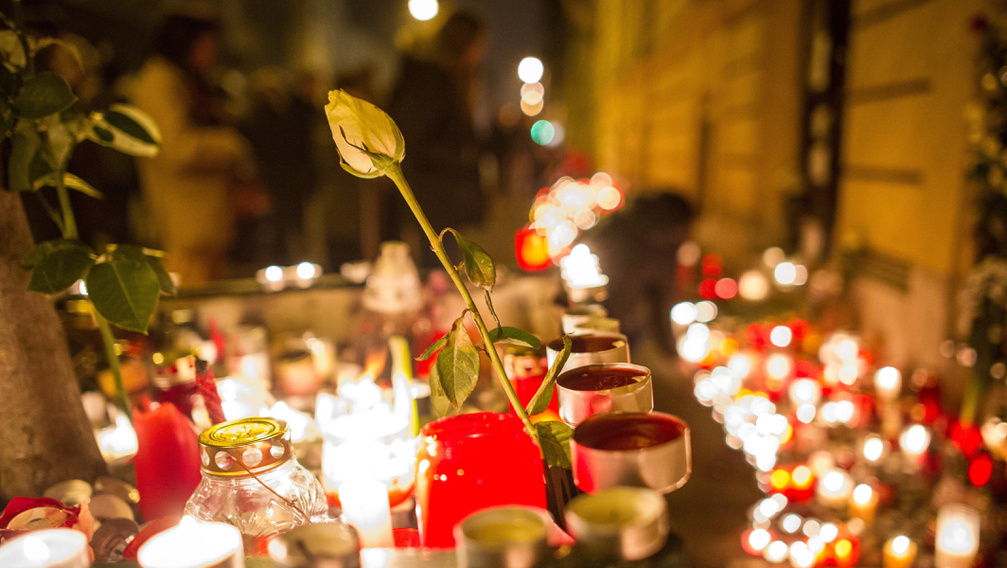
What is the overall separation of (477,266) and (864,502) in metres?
2.12

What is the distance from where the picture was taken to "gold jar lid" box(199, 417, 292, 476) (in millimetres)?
720

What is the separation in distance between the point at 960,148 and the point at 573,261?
89.0 inches

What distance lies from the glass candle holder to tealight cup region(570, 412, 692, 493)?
0.12 metres

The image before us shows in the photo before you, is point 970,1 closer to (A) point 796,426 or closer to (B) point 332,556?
(A) point 796,426

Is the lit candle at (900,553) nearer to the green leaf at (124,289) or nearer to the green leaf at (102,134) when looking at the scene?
the green leaf at (124,289)

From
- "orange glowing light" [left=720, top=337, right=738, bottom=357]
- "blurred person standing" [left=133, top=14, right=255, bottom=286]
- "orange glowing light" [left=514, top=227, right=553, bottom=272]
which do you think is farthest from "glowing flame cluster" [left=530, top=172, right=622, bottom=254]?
"orange glowing light" [left=514, top=227, right=553, bottom=272]

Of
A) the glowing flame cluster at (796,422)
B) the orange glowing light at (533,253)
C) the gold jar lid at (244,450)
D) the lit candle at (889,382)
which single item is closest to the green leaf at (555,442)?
the gold jar lid at (244,450)

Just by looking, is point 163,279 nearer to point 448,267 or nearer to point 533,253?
point 448,267

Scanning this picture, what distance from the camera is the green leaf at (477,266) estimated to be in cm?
70

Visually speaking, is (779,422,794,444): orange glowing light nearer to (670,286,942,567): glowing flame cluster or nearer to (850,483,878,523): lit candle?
(670,286,942,567): glowing flame cluster

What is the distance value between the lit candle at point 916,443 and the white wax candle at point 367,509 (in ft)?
7.90

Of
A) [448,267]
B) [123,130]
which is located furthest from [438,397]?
[123,130]

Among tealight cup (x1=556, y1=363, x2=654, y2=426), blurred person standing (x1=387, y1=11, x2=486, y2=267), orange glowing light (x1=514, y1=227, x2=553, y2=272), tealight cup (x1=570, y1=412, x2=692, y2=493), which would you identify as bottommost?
tealight cup (x1=570, y1=412, x2=692, y2=493)

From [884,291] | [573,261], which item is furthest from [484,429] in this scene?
[884,291]
